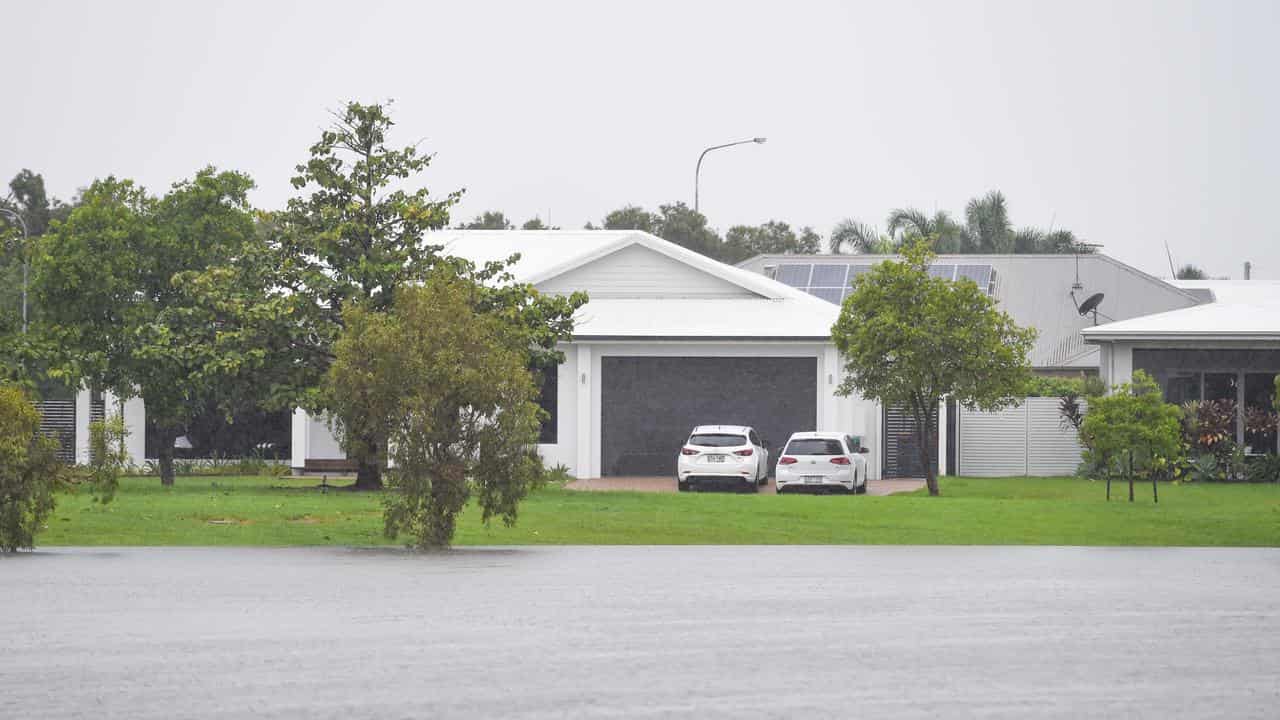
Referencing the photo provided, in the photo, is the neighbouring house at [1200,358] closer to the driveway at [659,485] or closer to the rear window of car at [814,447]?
the driveway at [659,485]

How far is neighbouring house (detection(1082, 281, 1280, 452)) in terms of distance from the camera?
3619cm

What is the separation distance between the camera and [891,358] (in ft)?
101

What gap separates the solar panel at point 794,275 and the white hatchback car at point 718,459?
2441 cm

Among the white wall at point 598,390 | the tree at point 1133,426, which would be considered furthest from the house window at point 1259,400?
the tree at point 1133,426

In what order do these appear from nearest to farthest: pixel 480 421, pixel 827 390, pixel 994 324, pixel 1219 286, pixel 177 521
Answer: pixel 480 421 < pixel 177 521 < pixel 994 324 < pixel 827 390 < pixel 1219 286

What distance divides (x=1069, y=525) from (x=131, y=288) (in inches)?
665

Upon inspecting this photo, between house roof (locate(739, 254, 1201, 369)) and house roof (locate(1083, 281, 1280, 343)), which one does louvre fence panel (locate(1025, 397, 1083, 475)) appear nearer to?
house roof (locate(1083, 281, 1280, 343))

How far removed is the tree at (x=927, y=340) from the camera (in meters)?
29.2

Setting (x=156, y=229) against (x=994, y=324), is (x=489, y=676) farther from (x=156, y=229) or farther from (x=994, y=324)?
(x=156, y=229)

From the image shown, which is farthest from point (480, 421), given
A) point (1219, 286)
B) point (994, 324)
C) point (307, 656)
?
point (1219, 286)

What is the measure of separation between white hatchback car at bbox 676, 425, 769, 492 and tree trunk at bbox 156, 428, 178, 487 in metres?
9.09

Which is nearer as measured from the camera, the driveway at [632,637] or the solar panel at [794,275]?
the driveway at [632,637]

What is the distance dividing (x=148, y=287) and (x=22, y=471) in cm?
1424

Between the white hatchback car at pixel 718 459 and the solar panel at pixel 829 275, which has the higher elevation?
the solar panel at pixel 829 275
